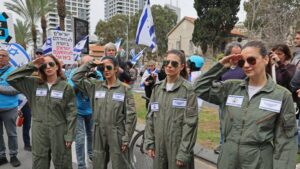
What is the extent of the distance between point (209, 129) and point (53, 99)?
481cm

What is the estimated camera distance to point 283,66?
4.64 metres

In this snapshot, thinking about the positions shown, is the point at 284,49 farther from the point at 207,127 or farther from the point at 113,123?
the point at 207,127

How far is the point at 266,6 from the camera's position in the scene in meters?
29.4

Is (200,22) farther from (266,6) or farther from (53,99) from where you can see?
(53,99)

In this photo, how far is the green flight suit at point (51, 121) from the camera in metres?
4.05

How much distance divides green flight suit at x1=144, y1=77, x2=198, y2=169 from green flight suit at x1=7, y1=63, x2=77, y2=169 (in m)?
1.20

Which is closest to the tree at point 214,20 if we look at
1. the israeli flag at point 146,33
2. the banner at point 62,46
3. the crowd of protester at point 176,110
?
the israeli flag at point 146,33

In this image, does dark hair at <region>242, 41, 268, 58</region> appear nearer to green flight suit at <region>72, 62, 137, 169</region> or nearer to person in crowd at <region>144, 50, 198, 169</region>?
person in crowd at <region>144, 50, 198, 169</region>

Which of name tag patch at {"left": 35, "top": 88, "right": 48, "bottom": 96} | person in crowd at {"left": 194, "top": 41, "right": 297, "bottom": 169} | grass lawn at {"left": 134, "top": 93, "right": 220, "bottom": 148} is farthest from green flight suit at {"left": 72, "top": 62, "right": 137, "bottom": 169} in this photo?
grass lawn at {"left": 134, "top": 93, "right": 220, "bottom": 148}

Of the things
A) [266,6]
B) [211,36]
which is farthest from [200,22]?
[266,6]

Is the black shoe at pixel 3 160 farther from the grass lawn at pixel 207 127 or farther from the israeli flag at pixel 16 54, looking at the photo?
the grass lawn at pixel 207 127

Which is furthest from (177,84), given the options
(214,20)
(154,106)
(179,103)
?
(214,20)

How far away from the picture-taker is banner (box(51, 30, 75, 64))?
789cm

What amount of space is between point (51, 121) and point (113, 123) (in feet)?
2.46
